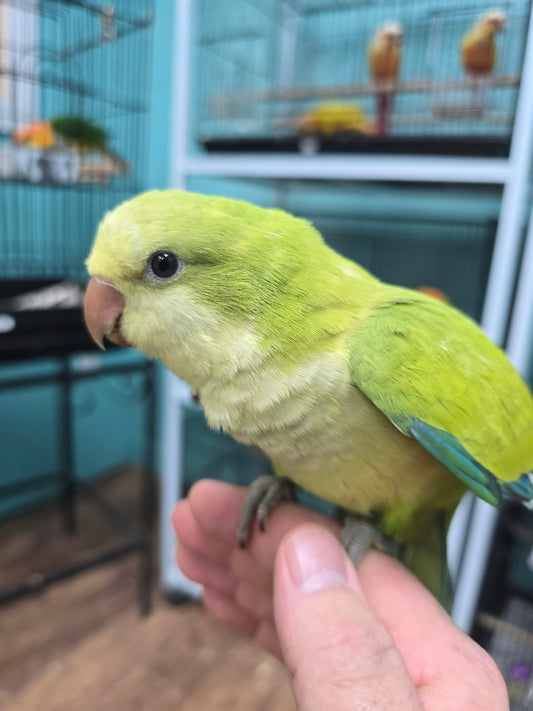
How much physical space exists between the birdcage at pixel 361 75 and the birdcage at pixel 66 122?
180 mm

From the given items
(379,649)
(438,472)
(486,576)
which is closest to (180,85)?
(438,472)

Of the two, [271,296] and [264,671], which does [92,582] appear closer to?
[264,671]

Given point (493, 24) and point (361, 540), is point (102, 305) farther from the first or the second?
point (493, 24)

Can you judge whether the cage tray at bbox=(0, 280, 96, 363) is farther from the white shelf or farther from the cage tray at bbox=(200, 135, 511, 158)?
the cage tray at bbox=(200, 135, 511, 158)

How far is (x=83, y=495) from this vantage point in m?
1.55

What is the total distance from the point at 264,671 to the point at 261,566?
679mm

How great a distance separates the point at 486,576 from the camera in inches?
38.2

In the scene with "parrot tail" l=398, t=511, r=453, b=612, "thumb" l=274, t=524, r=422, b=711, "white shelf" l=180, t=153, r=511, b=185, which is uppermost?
"white shelf" l=180, t=153, r=511, b=185

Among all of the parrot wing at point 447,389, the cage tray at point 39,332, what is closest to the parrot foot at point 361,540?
the parrot wing at point 447,389

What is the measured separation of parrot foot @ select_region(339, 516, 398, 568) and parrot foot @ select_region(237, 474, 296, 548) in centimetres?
9

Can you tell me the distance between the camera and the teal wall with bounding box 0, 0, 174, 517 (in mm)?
1398

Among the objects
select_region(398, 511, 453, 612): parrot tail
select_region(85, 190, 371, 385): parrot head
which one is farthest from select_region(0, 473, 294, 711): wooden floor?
select_region(85, 190, 371, 385): parrot head

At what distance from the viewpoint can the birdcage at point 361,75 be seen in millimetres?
898

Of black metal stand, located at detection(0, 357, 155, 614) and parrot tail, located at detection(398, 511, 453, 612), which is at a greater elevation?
parrot tail, located at detection(398, 511, 453, 612)
